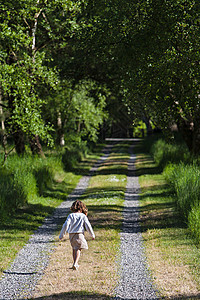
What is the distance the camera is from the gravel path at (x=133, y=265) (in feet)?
22.7

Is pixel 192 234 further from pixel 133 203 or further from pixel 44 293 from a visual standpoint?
pixel 133 203

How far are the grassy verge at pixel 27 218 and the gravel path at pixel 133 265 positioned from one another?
255 centimetres

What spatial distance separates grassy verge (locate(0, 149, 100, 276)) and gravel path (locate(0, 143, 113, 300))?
7.9 inches

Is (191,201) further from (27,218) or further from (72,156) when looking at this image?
(72,156)

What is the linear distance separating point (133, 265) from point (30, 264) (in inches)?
86.8

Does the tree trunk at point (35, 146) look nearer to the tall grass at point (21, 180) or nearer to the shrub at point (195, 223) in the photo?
the tall grass at point (21, 180)

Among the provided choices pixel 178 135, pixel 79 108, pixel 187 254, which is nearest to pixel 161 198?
pixel 187 254

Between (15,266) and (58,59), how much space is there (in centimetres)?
1664

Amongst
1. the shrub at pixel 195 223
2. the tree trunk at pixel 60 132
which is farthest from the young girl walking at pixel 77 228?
the tree trunk at pixel 60 132

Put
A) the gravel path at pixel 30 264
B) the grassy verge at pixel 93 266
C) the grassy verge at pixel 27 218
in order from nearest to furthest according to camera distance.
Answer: the grassy verge at pixel 93 266 < the gravel path at pixel 30 264 < the grassy verge at pixel 27 218

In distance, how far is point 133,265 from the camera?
8.51 meters

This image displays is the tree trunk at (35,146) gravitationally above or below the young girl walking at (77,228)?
above

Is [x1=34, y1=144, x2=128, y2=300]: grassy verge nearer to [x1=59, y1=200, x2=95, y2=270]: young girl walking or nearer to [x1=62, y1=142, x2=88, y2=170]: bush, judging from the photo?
[x1=59, y1=200, x2=95, y2=270]: young girl walking

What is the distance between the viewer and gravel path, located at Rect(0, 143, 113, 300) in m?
7.15
